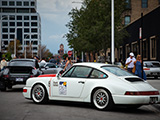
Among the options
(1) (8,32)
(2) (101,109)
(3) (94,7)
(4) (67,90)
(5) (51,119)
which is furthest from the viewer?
(1) (8,32)

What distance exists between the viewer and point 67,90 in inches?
414

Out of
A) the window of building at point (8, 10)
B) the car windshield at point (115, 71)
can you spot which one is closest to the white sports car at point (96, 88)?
the car windshield at point (115, 71)

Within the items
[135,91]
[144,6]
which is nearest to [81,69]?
[135,91]

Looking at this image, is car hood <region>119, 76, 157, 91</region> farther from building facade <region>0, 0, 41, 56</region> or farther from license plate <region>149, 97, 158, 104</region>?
building facade <region>0, 0, 41, 56</region>

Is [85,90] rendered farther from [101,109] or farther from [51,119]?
[51,119]

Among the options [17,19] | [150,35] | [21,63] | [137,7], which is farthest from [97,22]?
[17,19]

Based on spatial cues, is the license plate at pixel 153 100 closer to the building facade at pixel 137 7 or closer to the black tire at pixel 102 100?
the black tire at pixel 102 100

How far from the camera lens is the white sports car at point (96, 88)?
9273mm

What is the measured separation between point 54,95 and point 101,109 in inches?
69.7

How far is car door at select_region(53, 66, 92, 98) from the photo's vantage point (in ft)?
33.8

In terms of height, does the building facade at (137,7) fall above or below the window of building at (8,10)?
below

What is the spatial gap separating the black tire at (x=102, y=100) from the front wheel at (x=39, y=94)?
6.09 feet

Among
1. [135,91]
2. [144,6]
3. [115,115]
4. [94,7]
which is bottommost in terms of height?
[115,115]

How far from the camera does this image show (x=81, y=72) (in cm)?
1057
